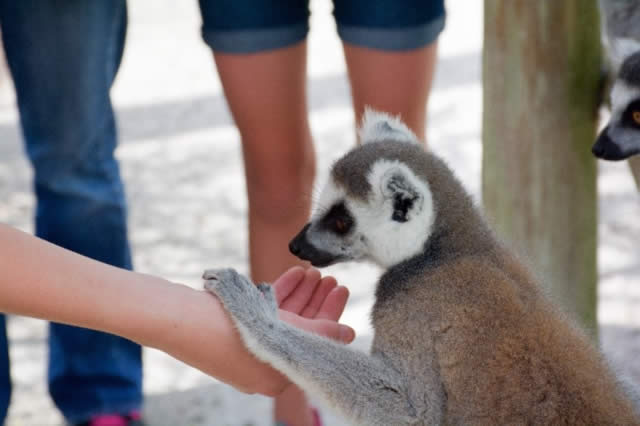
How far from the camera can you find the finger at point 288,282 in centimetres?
218

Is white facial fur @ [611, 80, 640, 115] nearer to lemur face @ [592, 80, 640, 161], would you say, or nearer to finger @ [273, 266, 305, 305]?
lemur face @ [592, 80, 640, 161]

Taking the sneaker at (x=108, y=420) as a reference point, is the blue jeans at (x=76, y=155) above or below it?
above

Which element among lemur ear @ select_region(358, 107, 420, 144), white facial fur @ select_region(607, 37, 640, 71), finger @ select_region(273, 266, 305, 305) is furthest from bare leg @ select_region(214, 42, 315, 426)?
white facial fur @ select_region(607, 37, 640, 71)

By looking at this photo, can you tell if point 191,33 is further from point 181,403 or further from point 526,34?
point 526,34

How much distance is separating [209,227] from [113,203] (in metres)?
1.55

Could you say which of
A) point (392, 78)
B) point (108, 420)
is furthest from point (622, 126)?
point (108, 420)

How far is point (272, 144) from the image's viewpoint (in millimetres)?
2646

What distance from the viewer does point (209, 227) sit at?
14.5 ft

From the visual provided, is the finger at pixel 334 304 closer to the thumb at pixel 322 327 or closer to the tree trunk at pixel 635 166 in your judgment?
the thumb at pixel 322 327

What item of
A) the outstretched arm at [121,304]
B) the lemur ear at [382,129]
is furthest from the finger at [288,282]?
the lemur ear at [382,129]

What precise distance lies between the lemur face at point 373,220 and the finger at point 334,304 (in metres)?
0.08

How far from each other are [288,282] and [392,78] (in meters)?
0.67

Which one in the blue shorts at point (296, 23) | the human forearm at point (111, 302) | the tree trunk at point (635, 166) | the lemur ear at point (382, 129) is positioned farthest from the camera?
the tree trunk at point (635, 166)

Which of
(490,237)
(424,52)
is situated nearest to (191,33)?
(424,52)
